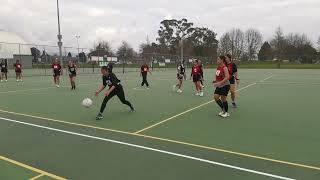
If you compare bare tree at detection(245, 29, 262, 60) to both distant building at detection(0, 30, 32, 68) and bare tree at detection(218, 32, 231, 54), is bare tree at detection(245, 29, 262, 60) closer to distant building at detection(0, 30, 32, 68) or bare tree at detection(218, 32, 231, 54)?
bare tree at detection(218, 32, 231, 54)

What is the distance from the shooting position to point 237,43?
110 metres

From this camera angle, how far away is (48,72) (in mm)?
43094

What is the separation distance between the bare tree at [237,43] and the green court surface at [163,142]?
311 ft

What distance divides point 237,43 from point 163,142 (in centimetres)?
10611

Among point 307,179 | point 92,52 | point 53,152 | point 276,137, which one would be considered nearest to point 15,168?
point 53,152

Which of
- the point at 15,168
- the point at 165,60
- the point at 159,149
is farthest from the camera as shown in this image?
the point at 165,60

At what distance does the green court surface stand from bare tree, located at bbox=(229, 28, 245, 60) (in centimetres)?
9470

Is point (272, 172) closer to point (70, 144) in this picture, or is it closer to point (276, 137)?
point (276, 137)

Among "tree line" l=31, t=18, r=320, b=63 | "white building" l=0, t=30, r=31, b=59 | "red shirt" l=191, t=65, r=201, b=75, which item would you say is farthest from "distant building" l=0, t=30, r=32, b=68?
"tree line" l=31, t=18, r=320, b=63

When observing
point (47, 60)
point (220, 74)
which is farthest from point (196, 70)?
point (47, 60)

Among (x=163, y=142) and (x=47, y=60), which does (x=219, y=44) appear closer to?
(x=47, y=60)

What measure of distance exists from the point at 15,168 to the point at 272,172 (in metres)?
4.23

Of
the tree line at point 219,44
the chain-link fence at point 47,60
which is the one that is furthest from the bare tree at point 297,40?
the chain-link fence at point 47,60

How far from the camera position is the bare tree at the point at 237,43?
349 feet
